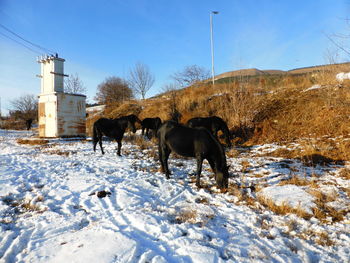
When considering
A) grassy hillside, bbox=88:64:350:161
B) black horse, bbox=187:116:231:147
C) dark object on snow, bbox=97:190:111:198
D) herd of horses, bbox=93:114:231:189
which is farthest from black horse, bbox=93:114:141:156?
grassy hillside, bbox=88:64:350:161

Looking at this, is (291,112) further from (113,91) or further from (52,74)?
(113,91)

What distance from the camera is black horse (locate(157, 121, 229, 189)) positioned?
4414 mm

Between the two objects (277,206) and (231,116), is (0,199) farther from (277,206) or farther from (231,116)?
(231,116)

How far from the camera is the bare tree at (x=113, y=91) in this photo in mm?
31891

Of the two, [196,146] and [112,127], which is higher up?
[112,127]

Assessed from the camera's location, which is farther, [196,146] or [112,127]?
[112,127]

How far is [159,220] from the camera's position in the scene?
10.2 ft

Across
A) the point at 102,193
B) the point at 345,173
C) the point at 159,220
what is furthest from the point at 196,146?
the point at 345,173

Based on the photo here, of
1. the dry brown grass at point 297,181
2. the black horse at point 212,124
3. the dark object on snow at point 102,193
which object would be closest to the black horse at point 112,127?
the black horse at point 212,124

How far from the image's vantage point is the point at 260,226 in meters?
2.96

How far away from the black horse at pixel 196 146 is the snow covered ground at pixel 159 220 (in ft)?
1.42

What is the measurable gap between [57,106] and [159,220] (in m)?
13.2

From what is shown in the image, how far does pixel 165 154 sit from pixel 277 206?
2945 millimetres

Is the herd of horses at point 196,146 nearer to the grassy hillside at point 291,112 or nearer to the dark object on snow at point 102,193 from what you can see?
the dark object on snow at point 102,193
